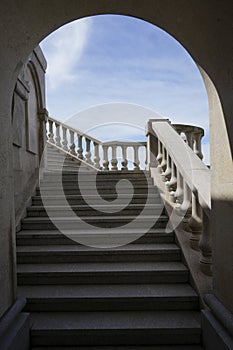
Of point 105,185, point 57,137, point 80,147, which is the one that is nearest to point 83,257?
point 105,185

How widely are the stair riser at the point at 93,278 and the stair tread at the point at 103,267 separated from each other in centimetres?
3

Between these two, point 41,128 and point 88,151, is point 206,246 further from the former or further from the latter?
point 88,151

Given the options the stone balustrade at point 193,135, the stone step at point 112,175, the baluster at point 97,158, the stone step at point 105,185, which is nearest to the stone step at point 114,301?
the stone step at point 105,185

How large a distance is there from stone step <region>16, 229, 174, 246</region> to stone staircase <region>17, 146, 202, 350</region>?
12 millimetres

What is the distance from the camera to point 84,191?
504 cm

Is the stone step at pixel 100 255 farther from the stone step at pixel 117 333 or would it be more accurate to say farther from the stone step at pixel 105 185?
the stone step at pixel 105 185

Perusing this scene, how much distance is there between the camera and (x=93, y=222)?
404 centimetres

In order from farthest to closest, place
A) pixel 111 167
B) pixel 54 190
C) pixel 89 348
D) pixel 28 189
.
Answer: pixel 111 167
pixel 54 190
pixel 28 189
pixel 89 348

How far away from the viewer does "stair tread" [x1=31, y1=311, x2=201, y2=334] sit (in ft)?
7.89

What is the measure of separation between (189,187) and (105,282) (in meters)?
1.40

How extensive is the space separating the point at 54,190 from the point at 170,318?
10.3 feet

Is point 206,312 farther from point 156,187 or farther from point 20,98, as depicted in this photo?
point 20,98

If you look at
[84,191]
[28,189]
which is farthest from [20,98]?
[84,191]

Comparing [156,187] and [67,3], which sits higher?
[67,3]
